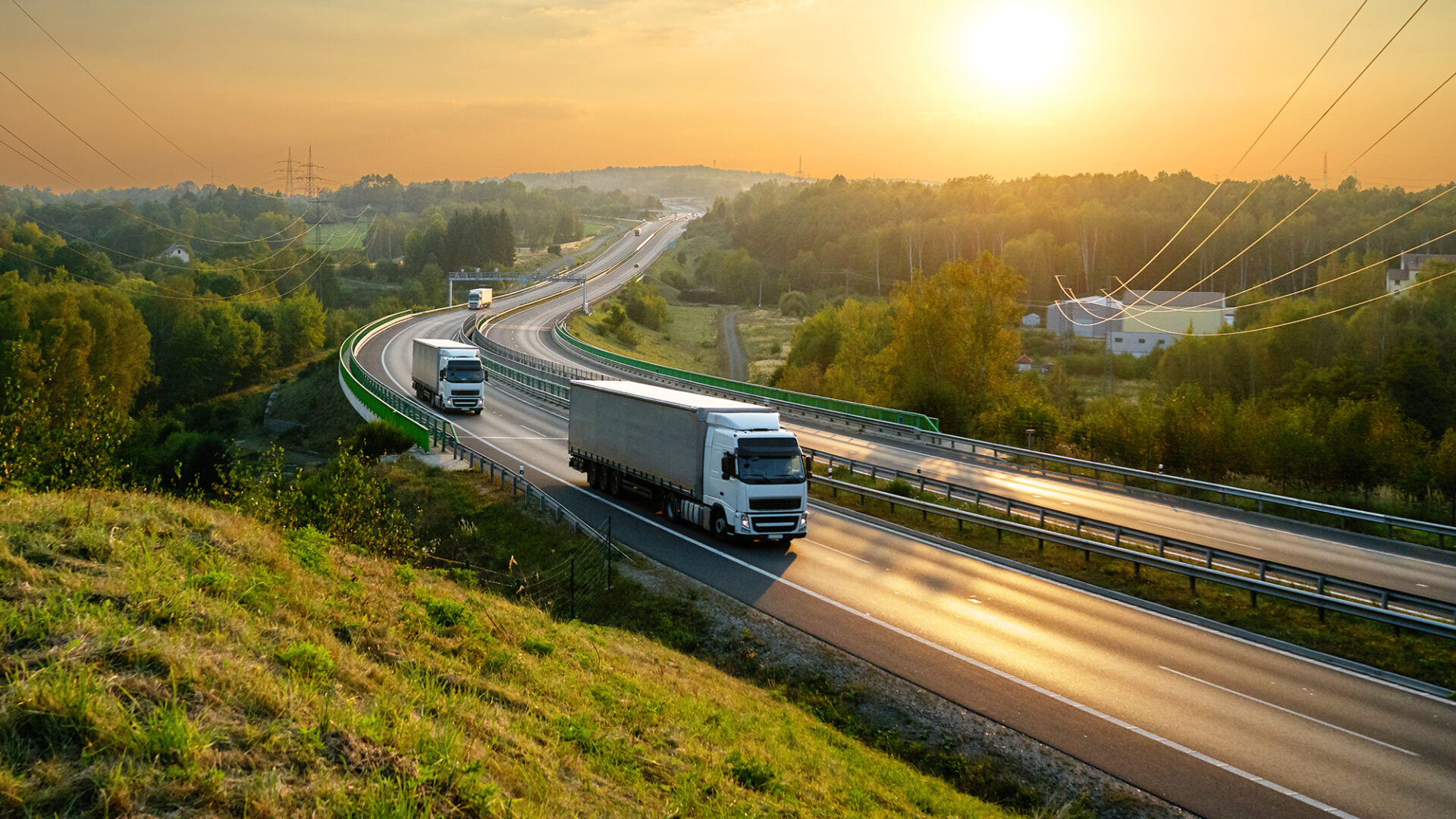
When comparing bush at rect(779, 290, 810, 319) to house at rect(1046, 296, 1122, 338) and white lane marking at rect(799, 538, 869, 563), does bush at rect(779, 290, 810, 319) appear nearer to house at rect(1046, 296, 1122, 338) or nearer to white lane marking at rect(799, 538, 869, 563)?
house at rect(1046, 296, 1122, 338)

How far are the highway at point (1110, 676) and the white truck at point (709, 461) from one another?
91 centimetres

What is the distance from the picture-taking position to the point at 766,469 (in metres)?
25.4

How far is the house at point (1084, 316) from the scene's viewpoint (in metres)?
109

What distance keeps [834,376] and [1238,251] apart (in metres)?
87.7

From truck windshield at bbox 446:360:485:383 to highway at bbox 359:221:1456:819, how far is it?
2587cm

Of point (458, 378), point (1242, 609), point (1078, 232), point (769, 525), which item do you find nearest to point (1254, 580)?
point (1242, 609)

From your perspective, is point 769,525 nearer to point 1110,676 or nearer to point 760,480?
point 760,480

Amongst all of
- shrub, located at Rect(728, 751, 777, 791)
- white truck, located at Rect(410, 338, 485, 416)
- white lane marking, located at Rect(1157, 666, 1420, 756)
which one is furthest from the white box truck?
shrub, located at Rect(728, 751, 777, 791)

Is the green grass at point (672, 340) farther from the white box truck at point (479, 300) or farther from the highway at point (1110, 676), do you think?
the highway at point (1110, 676)

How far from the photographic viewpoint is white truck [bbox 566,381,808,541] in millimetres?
25453

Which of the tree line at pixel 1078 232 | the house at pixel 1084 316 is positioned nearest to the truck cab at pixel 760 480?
the house at pixel 1084 316

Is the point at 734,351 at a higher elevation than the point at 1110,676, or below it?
higher

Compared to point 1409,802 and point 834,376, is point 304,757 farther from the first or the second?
point 834,376

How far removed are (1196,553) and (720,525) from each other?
12.7 metres
